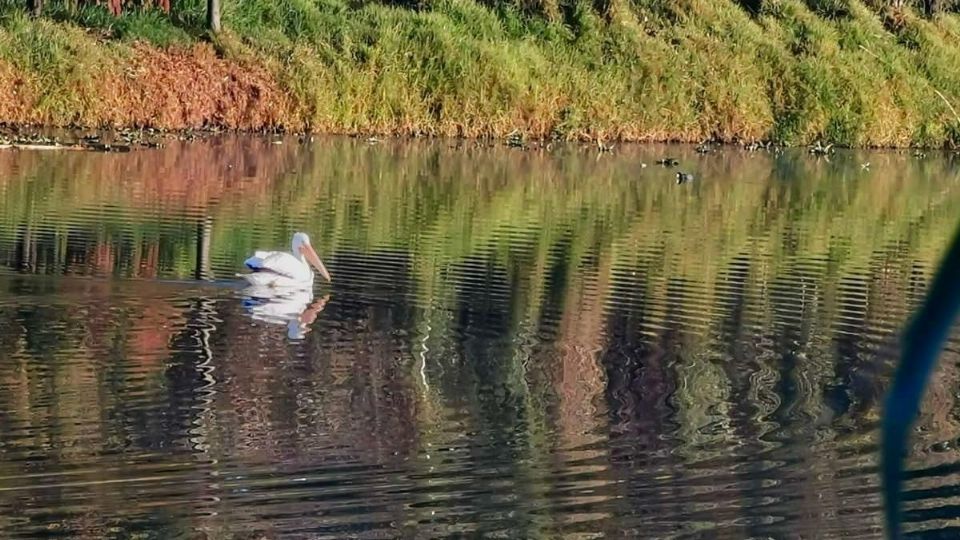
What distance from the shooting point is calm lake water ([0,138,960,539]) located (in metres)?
6.29

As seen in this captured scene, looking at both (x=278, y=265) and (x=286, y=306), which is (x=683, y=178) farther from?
(x=286, y=306)

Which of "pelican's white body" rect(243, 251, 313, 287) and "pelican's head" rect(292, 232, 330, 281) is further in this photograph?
"pelican's head" rect(292, 232, 330, 281)

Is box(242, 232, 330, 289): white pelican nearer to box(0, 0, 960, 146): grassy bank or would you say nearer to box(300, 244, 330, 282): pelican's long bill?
box(300, 244, 330, 282): pelican's long bill

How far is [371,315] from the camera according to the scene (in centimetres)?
1161

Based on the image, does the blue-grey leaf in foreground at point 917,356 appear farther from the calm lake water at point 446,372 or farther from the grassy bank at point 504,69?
the grassy bank at point 504,69

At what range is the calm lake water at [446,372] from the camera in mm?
6293

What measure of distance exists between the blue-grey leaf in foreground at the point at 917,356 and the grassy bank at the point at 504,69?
28.6 meters

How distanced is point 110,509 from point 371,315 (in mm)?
5669

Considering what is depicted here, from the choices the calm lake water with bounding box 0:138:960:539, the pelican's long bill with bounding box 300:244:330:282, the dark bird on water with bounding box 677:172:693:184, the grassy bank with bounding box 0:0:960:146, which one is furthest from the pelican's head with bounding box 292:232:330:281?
the grassy bank with bounding box 0:0:960:146

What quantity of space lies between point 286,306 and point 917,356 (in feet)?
36.4

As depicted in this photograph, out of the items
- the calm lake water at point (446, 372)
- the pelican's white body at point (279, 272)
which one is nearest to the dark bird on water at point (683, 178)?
the calm lake water at point (446, 372)

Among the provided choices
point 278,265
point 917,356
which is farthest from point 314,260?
point 917,356

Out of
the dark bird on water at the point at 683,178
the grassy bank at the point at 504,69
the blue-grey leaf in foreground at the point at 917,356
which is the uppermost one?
the blue-grey leaf in foreground at the point at 917,356

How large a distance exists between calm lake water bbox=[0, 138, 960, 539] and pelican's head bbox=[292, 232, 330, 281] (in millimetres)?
201
